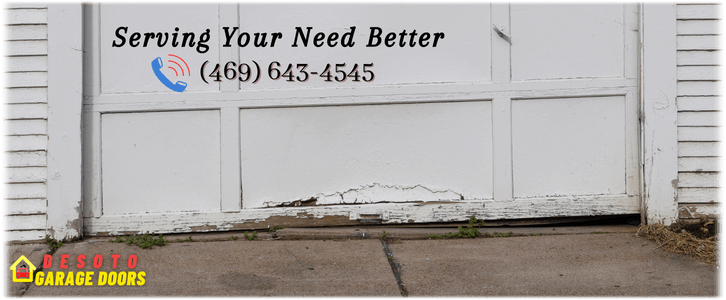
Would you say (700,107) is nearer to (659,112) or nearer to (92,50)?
(659,112)

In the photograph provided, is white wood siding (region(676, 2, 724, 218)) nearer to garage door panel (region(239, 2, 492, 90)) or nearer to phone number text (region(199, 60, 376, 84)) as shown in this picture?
garage door panel (region(239, 2, 492, 90))

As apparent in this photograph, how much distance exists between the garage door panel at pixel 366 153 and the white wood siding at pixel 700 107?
4.18ft

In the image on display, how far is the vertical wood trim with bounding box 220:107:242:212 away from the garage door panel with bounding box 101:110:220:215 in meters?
0.05

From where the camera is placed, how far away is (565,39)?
427 cm

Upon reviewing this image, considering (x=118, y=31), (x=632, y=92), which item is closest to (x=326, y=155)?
(x=118, y=31)

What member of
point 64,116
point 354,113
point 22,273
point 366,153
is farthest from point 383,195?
point 22,273

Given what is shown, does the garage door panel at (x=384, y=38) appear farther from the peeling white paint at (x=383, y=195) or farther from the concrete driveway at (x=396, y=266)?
the concrete driveway at (x=396, y=266)

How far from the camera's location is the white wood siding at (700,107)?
4168 millimetres

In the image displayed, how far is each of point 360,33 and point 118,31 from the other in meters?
1.56

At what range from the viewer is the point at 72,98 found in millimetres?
4023

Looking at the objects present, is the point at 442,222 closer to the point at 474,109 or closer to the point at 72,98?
the point at 474,109

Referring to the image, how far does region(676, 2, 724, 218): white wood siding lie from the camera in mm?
4168

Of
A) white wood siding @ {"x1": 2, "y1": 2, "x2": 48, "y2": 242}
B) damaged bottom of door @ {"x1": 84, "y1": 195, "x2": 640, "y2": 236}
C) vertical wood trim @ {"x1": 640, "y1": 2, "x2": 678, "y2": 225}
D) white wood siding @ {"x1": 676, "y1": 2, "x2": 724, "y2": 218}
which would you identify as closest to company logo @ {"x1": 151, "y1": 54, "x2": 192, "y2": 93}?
white wood siding @ {"x1": 2, "y1": 2, "x2": 48, "y2": 242}

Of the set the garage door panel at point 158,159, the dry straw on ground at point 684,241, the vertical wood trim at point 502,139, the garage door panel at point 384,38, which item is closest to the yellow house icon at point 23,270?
the garage door panel at point 158,159
